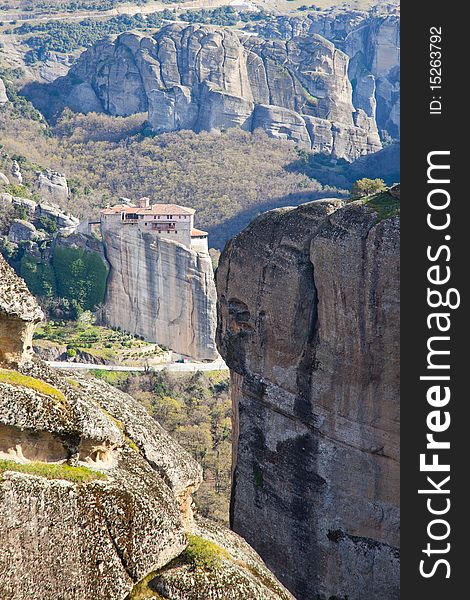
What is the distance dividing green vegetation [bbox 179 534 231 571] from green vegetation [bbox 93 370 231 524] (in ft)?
59.6

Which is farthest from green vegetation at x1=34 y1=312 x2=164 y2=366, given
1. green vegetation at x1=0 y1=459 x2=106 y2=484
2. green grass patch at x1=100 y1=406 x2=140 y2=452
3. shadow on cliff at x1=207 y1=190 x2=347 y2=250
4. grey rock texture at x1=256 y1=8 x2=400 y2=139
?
grey rock texture at x1=256 y1=8 x2=400 y2=139

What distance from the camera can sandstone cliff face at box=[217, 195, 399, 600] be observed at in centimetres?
2438

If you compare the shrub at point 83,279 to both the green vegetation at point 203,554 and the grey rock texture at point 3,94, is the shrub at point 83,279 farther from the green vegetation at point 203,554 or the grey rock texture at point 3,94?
the green vegetation at point 203,554

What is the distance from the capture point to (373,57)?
189000mm

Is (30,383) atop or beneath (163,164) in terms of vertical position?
beneath

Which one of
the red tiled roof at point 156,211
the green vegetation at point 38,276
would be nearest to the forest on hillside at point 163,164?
the green vegetation at point 38,276

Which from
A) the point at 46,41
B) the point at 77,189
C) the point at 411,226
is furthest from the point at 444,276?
the point at 46,41

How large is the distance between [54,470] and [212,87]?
13358 cm

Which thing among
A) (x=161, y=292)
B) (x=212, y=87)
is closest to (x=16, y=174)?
(x=161, y=292)

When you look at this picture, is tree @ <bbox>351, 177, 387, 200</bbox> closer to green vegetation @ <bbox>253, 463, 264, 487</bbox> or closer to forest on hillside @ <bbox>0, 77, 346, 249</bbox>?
green vegetation @ <bbox>253, 463, 264, 487</bbox>

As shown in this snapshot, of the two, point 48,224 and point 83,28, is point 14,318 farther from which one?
point 83,28

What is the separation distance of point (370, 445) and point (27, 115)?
404 feet

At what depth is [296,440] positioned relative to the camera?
2644 cm

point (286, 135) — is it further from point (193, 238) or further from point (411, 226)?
point (411, 226)
